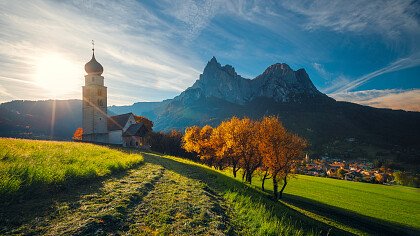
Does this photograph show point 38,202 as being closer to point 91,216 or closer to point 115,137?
point 91,216

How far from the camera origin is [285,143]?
141ft

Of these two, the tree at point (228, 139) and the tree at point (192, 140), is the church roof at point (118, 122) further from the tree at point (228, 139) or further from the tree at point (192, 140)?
the tree at point (228, 139)

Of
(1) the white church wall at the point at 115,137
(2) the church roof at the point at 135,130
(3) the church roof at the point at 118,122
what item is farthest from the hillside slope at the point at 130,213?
(3) the church roof at the point at 118,122

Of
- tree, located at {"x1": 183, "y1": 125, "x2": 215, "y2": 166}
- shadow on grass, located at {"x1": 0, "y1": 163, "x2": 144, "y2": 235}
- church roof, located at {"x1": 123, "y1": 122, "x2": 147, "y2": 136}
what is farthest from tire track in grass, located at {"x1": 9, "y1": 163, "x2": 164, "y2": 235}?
church roof, located at {"x1": 123, "y1": 122, "x2": 147, "y2": 136}

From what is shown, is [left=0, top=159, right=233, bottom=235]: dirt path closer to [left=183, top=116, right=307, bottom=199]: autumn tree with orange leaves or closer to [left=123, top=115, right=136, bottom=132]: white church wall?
[left=183, top=116, right=307, bottom=199]: autumn tree with orange leaves

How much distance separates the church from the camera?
84.2m

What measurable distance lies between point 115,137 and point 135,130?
24.7 feet

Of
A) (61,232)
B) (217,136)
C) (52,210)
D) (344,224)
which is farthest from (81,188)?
(217,136)

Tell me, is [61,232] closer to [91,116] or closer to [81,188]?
[81,188]

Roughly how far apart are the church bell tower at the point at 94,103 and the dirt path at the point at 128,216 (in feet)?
258

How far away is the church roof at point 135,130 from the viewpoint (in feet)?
283

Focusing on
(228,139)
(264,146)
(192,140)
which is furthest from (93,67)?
(264,146)

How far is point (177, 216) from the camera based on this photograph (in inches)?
392

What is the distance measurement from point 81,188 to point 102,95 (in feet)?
264
